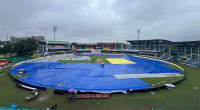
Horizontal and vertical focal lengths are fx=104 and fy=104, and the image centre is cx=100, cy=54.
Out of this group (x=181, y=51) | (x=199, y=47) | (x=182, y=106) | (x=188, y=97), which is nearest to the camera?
(x=182, y=106)

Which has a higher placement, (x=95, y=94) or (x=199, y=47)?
(x=199, y=47)

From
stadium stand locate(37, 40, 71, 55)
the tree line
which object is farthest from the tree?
stadium stand locate(37, 40, 71, 55)

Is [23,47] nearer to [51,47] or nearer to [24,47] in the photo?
[24,47]

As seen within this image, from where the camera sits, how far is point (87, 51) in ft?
311

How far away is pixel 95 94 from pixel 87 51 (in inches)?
3191

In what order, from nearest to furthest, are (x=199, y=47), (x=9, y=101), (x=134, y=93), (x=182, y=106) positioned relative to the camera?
(x=182, y=106) → (x=9, y=101) → (x=134, y=93) → (x=199, y=47)

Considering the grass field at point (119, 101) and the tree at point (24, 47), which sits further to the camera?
the tree at point (24, 47)

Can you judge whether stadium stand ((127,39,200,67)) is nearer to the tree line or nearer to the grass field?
the grass field

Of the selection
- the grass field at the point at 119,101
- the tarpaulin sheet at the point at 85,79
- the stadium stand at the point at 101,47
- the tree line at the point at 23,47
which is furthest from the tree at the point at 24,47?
the grass field at the point at 119,101

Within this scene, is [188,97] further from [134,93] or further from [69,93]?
[69,93]

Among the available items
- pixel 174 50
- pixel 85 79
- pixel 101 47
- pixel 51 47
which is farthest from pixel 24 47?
pixel 174 50

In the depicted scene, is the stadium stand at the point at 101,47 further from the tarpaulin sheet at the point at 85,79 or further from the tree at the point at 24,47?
the tarpaulin sheet at the point at 85,79

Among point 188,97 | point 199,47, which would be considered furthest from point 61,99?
point 199,47

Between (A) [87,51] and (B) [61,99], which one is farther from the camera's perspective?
(A) [87,51]
